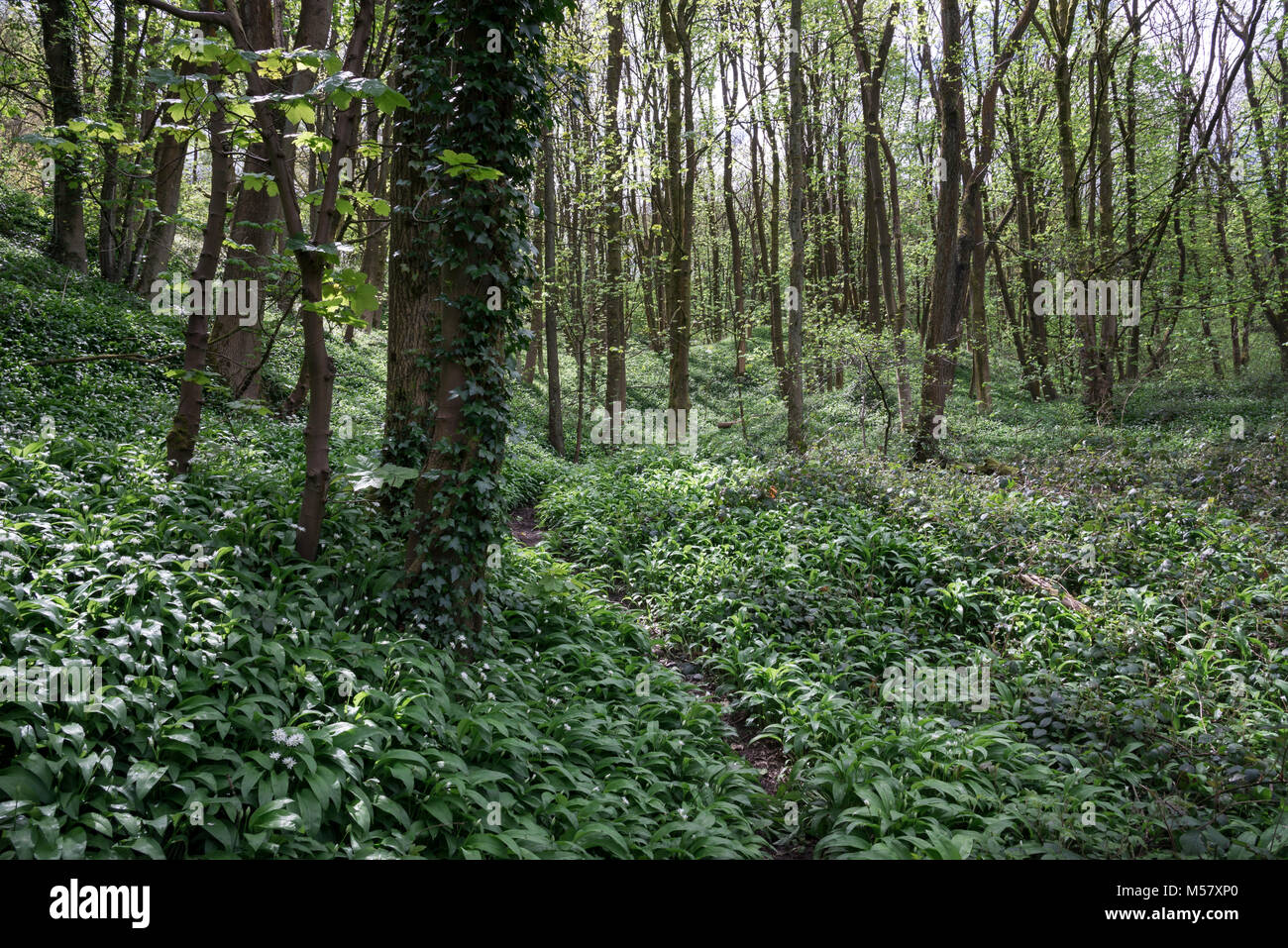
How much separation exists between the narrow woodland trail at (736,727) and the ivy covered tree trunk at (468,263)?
2026mm

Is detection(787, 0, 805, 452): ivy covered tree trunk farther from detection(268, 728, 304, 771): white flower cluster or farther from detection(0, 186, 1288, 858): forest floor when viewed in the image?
detection(268, 728, 304, 771): white flower cluster

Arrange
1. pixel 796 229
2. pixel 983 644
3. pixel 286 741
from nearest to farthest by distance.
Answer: pixel 286 741 → pixel 983 644 → pixel 796 229

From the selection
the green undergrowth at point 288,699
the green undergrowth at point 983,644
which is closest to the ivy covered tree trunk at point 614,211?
the green undergrowth at point 983,644

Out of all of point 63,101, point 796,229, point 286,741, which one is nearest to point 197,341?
point 286,741

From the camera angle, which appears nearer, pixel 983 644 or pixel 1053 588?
pixel 983 644

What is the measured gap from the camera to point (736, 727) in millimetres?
5258

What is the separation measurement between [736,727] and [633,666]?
93 cm

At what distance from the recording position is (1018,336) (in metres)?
22.9

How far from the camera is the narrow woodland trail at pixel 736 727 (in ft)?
13.0

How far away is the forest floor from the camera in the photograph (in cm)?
302

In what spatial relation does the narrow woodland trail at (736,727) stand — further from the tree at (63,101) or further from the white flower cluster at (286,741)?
the tree at (63,101)

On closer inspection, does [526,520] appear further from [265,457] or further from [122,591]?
[122,591]

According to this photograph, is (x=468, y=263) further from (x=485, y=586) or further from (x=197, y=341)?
(x=485, y=586)

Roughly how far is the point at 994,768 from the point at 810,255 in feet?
82.4
